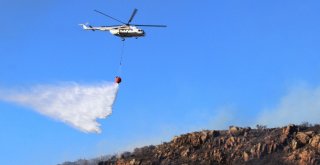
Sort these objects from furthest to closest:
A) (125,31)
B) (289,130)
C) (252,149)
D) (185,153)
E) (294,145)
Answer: (185,153) → (289,130) → (252,149) → (294,145) → (125,31)

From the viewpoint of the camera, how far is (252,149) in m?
174

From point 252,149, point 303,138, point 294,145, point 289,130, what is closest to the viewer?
point 294,145

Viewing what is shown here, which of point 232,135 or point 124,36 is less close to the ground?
point 232,135

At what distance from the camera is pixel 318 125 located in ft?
631

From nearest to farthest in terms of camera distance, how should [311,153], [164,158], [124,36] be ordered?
[124,36] < [311,153] < [164,158]

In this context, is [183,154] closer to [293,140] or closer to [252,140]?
[252,140]

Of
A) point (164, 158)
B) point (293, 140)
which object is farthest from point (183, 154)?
point (293, 140)

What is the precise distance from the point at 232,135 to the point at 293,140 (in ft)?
96.0

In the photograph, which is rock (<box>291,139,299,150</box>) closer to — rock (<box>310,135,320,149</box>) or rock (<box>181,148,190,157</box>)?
rock (<box>310,135,320,149</box>)

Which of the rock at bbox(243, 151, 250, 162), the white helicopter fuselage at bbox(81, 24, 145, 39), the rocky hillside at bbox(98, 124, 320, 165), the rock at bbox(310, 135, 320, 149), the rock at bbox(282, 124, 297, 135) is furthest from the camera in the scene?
the rock at bbox(282, 124, 297, 135)

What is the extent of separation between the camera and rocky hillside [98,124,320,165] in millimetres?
163375

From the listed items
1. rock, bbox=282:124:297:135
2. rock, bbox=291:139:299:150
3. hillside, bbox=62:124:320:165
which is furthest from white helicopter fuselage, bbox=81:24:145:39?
rock, bbox=282:124:297:135

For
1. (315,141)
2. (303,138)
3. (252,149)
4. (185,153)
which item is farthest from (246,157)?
(185,153)

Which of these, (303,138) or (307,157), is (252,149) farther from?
(307,157)
